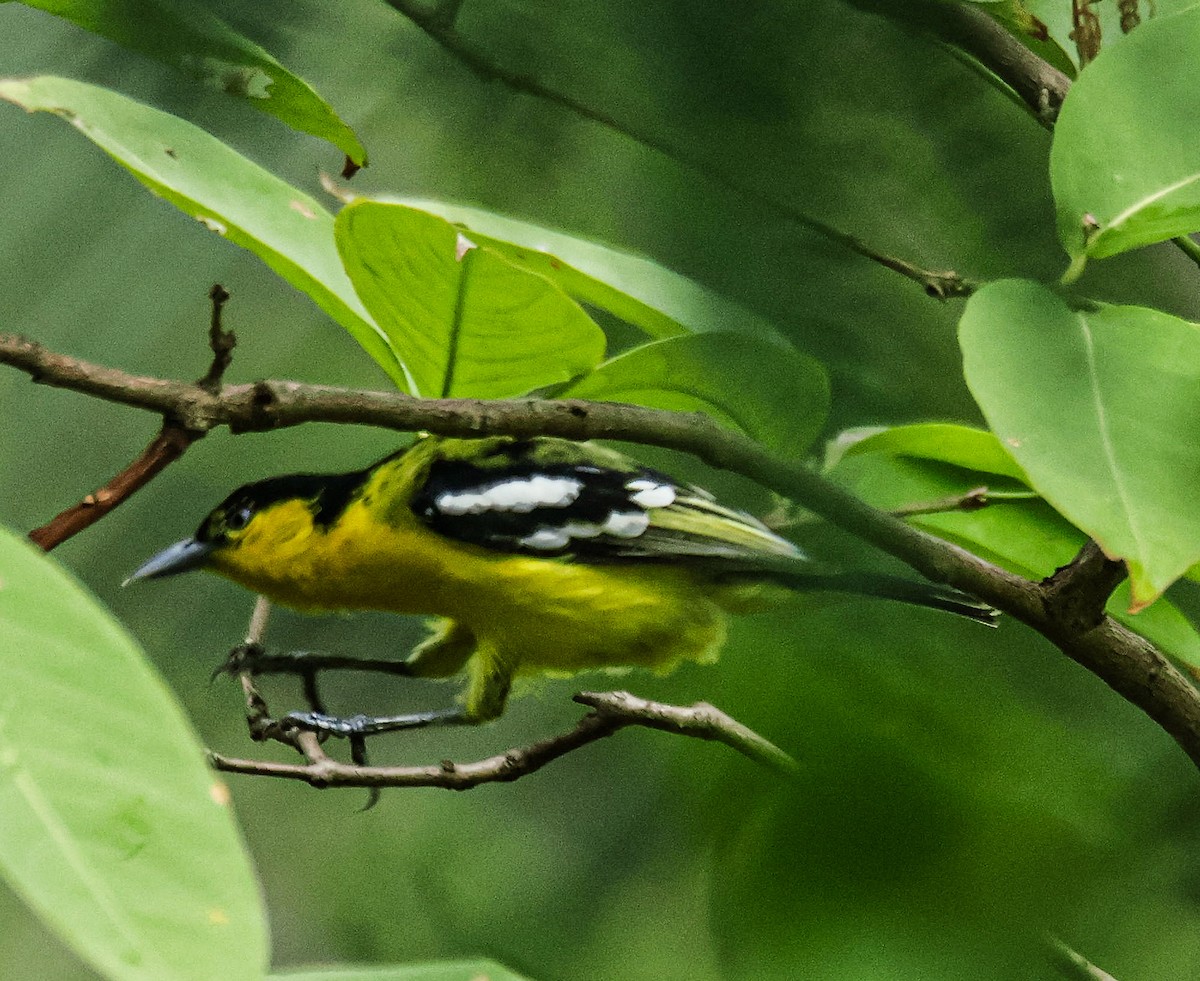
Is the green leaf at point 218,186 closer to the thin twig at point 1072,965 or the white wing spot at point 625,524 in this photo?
the thin twig at point 1072,965

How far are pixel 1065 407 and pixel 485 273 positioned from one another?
0.53ft

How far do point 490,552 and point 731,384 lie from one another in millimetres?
520

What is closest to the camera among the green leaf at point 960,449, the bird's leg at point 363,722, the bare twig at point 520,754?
the bare twig at point 520,754

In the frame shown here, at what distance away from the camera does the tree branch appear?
0.82 feet

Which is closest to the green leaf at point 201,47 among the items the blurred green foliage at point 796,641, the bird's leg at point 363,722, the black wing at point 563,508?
the blurred green foliage at point 796,641

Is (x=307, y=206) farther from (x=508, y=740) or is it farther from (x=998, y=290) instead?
(x=508, y=740)

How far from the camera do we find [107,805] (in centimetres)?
18

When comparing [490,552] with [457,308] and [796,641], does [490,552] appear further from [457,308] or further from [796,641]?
[796,641]

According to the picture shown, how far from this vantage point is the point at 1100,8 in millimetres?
373

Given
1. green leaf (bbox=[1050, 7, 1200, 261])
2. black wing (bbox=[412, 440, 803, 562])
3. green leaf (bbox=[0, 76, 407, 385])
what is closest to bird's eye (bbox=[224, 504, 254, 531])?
black wing (bbox=[412, 440, 803, 562])

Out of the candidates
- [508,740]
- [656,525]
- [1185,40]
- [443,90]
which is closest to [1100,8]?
[1185,40]

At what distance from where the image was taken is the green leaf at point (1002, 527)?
37cm

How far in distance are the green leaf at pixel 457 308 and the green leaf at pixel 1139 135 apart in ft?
0.44

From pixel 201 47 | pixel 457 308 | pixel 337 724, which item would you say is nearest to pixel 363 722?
pixel 337 724
